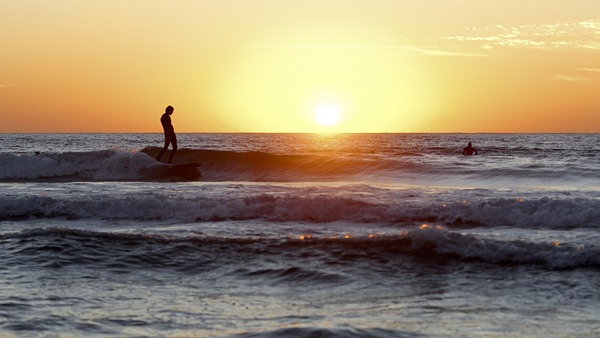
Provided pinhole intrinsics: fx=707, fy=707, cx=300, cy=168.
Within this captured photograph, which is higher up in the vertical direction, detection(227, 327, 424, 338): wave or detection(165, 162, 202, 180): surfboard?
detection(165, 162, 202, 180): surfboard

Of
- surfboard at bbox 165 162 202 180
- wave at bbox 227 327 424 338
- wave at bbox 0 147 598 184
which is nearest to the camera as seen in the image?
wave at bbox 227 327 424 338

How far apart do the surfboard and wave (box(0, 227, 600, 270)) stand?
13843 millimetres

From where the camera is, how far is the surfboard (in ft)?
84.3

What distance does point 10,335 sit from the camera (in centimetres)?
658

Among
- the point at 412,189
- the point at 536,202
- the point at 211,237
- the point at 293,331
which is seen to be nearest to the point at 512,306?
the point at 293,331

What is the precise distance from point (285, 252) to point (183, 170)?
15.9m

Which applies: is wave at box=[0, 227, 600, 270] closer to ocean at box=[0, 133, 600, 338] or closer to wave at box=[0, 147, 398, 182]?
ocean at box=[0, 133, 600, 338]

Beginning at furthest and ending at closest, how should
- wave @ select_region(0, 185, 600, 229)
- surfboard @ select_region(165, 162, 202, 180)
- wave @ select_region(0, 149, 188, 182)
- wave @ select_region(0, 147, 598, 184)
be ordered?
wave @ select_region(0, 149, 188, 182) → wave @ select_region(0, 147, 598, 184) → surfboard @ select_region(165, 162, 202, 180) → wave @ select_region(0, 185, 600, 229)

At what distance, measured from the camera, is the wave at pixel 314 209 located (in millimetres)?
14680

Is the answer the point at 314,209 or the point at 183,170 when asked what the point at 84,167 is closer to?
the point at 183,170

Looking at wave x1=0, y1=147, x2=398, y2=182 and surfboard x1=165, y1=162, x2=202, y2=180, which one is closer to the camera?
surfboard x1=165, y1=162, x2=202, y2=180

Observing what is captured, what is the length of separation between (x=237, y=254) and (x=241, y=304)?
2.87 metres

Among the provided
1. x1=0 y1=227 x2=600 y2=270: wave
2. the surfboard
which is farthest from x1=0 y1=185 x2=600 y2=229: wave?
the surfboard

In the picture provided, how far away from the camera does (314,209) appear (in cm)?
1589
